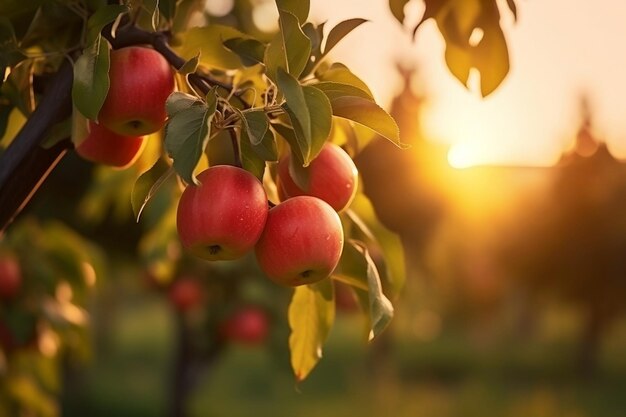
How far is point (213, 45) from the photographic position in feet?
4.80

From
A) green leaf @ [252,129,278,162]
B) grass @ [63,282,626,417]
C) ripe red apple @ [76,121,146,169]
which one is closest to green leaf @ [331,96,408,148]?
green leaf @ [252,129,278,162]

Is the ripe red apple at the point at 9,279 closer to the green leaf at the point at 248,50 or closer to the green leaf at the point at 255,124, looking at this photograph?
the green leaf at the point at 248,50

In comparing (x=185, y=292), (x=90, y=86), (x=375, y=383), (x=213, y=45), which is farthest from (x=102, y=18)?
(x=375, y=383)

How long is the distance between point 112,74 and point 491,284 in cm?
2220

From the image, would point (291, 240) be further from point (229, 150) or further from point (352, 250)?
point (229, 150)

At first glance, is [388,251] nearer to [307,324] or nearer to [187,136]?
[307,324]

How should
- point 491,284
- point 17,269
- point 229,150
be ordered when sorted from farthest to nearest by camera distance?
point 491,284
point 229,150
point 17,269

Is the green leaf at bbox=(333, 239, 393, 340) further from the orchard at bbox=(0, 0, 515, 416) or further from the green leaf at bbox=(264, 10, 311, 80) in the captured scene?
the green leaf at bbox=(264, 10, 311, 80)

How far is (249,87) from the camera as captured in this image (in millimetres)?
1362

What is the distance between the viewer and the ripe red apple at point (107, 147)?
1.52m

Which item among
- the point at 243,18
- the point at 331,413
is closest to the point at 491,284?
the point at 331,413

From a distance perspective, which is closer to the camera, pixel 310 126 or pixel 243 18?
pixel 310 126

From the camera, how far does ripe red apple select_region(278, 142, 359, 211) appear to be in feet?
4.58

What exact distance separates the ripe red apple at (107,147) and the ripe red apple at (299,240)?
1.17 feet
